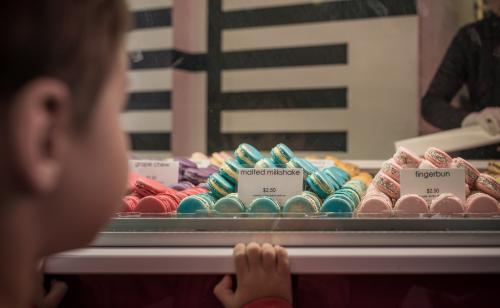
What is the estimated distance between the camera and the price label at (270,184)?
1.45 m

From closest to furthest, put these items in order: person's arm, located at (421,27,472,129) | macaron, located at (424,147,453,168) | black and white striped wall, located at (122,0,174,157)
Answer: macaron, located at (424,147,453,168), person's arm, located at (421,27,472,129), black and white striped wall, located at (122,0,174,157)

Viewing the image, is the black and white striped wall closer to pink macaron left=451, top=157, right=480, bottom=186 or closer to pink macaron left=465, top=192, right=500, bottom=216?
pink macaron left=451, top=157, right=480, bottom=186

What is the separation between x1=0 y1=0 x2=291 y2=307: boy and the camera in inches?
24.5

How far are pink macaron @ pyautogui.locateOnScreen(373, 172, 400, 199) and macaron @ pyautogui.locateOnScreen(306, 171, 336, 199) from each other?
4.8 inches

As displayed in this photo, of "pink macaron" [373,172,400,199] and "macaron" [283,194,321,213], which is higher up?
"pink macaron" [373,172,400,199]

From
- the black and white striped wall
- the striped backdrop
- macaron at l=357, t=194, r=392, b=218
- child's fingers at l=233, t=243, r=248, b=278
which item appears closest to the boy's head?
child's fingers at l=233, t=243, r=248, b=278

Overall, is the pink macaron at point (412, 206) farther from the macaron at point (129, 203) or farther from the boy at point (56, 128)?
the boy at point (56, 128)

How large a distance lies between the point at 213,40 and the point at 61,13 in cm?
255

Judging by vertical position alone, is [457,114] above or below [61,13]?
below

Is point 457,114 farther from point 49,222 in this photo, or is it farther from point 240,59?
point 49,222

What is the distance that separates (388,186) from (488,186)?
25 cm

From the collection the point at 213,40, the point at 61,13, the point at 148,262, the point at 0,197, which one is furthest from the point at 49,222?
the point at 213,40

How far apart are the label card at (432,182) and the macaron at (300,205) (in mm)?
235

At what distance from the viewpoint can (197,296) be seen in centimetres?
131
